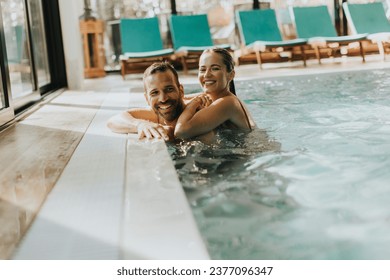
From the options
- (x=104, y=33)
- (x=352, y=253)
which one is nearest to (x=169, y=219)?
(x=352, y=253)

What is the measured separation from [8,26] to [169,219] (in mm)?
3377

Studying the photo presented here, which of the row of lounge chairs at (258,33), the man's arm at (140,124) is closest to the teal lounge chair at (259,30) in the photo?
the row of lounge chairs at (258,33)

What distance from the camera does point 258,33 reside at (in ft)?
25.6

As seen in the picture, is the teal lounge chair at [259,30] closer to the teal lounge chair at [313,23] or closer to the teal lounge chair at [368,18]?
the teal lounge chair at [313,23]

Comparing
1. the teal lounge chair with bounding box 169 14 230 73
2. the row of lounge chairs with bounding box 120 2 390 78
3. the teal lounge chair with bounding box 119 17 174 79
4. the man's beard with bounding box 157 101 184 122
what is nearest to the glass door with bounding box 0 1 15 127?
the man's beard with bounding box 157 101 184 122

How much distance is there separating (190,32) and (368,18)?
9.93 ft

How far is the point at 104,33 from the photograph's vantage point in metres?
8.34

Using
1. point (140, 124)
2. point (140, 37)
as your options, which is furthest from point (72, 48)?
point (140, 124)

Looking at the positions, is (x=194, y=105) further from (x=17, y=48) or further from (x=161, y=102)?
(x=17, y=48)

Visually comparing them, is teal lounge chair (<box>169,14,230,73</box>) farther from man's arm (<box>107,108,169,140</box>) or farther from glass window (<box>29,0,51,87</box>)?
man's arm (<box>107,108,169,140</box>)

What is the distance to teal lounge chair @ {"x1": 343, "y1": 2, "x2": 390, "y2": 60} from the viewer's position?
7968 mm

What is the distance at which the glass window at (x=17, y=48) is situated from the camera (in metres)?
4.05
